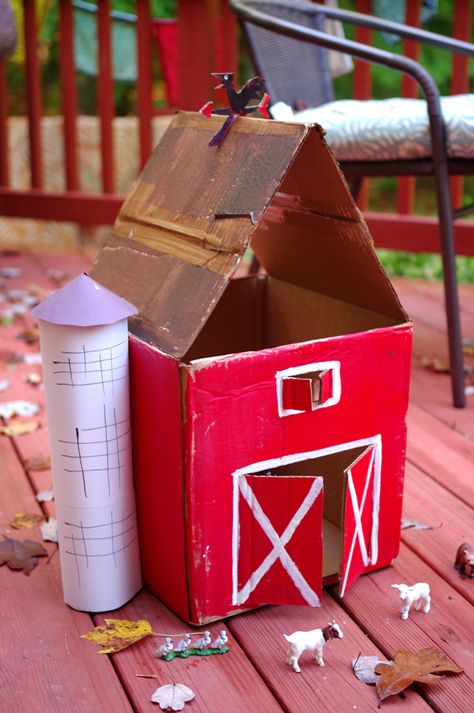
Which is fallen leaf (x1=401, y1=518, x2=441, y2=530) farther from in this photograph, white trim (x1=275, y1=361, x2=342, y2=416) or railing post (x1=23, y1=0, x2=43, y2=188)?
railing post (x1=23, y1=0, x2=43, y2=188)

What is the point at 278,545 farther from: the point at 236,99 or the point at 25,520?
the point at 236,99

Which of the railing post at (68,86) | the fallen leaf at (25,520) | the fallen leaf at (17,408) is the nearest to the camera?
the fallen leaf at (25,520)

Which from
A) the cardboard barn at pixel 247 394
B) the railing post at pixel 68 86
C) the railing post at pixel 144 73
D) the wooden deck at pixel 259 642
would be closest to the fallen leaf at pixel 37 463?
the wooden deck at pixel 259 642

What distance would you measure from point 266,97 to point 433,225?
1.97 m

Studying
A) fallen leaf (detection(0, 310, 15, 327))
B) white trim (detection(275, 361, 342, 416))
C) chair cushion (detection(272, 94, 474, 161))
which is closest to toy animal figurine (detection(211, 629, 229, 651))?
white trim (detection(275, 361, 342, 416))


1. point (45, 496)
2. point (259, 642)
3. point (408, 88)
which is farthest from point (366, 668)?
point (408, 88)

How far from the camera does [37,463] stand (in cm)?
A: 185

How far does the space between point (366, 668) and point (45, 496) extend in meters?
0.78

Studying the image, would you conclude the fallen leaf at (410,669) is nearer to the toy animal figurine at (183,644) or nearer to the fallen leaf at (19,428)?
the toy animal figurine at (183,644)

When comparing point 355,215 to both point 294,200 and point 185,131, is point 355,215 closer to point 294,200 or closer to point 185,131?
point 294,200

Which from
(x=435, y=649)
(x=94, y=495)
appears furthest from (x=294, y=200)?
(x=435, y=649)

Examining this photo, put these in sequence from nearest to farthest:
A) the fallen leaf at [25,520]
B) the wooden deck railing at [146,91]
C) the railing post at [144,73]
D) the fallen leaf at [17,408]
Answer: the fallen leaf at [25,520], the fallen leaf at [17,408], the wooden deck railing at [146,91], the railing post at [144,73]

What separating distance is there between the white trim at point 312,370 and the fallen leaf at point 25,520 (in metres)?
0.61

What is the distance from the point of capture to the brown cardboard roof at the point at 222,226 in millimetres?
1229
